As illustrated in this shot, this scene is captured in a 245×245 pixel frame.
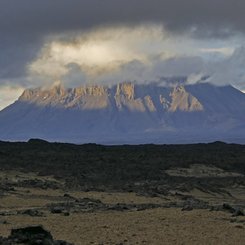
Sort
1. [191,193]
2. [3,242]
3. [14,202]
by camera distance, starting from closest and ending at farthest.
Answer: [3,242] < [14,202] < [191,193]

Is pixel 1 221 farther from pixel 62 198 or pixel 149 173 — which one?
pixel 149 173

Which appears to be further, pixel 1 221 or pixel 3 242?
pixel 1 221

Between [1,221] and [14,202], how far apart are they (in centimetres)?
1142

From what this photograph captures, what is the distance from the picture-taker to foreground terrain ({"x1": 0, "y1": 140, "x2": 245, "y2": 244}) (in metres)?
23.7

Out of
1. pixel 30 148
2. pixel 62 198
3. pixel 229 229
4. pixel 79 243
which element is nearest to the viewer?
pixel 79 243

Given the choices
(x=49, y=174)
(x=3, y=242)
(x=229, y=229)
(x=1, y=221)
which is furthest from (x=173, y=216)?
(x=49, y=174)

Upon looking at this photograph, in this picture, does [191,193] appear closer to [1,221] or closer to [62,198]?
[62,198]

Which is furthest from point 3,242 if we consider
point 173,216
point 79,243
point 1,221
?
point 173,216

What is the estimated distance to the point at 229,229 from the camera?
78.7 ft

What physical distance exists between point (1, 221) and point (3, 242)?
823 centimetres

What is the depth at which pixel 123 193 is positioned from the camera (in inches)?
1929

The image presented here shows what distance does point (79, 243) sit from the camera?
20719 millimetres

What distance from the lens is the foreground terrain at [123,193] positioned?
23.7 metres

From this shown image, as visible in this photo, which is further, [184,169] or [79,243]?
[184,169]
